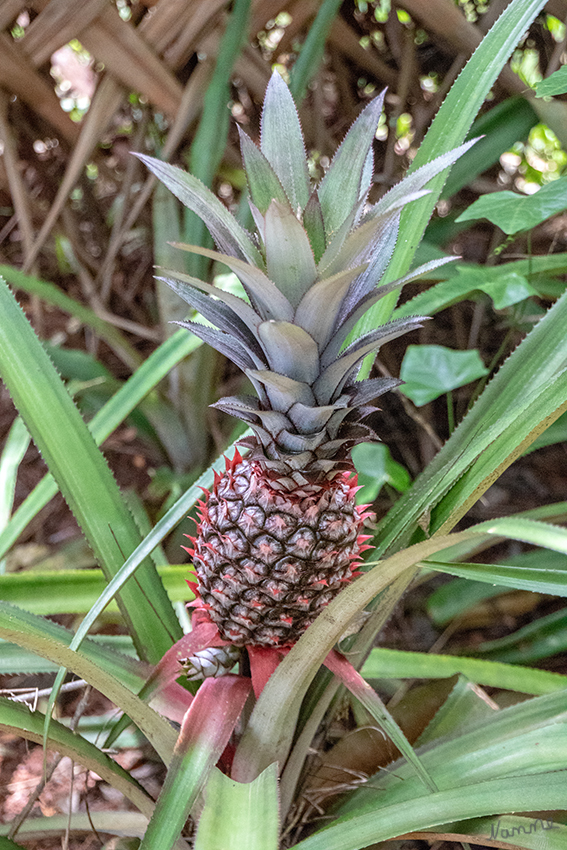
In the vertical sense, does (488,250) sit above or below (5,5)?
below

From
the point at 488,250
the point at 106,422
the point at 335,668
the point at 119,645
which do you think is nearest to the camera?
the point at 335,668

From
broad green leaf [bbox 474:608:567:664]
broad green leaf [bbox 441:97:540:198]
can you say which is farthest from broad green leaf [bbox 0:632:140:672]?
broad green leaf [bbox 441:97:540:198]

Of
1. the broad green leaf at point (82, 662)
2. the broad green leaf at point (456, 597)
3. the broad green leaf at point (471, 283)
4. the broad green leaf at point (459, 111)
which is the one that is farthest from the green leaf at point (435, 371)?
the broad green leaf at point (82, 662)

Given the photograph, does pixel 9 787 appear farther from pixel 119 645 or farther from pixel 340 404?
pixel 340 404

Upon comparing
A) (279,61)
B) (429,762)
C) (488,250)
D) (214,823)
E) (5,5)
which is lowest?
(429,762)

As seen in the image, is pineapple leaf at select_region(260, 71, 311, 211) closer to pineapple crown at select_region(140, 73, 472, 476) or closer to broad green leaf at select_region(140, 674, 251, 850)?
pineapple crown at select_region(140, 73, 472, 476)

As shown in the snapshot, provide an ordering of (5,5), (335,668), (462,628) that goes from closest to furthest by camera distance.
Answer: (335,668), (5,5), (462,628)

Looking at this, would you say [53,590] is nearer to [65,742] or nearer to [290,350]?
[65,742]

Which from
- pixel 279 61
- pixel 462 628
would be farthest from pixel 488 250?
pixel 462 628
